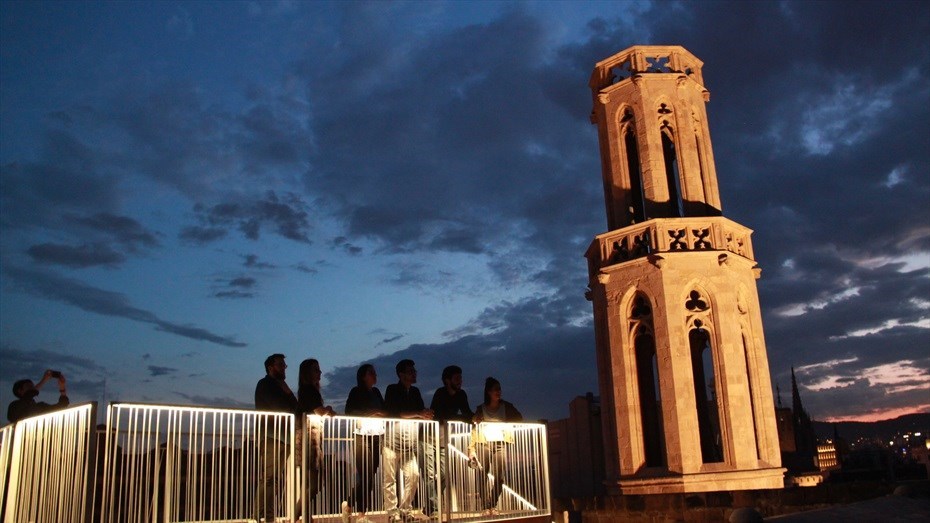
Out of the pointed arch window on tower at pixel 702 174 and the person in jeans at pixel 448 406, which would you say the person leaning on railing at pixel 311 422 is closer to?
the person in jeans at pixel 448 406

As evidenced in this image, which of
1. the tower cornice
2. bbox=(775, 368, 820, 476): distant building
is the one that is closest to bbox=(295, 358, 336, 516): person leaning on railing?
the tower cornice

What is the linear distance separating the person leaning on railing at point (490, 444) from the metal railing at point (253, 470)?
0.02 meters

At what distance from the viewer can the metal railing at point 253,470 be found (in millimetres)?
7812

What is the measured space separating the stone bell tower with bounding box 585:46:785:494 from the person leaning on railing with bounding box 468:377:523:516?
712 centimetres

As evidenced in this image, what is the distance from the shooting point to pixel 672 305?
18000 millimetres

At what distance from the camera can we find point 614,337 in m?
19.0

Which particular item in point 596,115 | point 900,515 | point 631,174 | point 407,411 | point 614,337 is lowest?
point 900,515

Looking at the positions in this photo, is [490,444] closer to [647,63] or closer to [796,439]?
[647,63]

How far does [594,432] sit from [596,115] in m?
18.1

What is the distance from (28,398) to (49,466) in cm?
200

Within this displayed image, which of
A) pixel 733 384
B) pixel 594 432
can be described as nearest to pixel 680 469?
pixel 733 384

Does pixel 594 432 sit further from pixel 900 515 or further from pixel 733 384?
pixel 900 515

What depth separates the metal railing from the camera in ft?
25.6

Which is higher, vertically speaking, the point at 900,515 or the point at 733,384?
the point at 733,384
